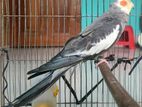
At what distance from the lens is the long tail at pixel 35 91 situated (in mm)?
809

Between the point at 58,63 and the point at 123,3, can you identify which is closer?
the point at 58,63

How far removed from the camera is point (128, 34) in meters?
2.64

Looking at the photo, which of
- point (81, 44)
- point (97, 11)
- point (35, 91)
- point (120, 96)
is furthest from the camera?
point (97, 11)

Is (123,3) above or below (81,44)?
above

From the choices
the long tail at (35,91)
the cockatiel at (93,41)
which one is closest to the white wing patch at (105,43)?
the cockatiel at (93,41)

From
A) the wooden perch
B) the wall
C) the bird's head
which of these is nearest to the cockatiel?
the bird's head

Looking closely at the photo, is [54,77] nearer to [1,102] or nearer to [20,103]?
[20,103]

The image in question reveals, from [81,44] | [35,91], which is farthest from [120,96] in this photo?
[81,44]

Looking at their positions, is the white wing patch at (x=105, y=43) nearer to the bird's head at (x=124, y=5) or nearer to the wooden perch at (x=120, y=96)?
the bird's head at (x=124, y=5)

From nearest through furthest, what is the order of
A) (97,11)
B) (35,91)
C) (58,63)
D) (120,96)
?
(120,96) → (35,91) → (58,63) → (97,11)

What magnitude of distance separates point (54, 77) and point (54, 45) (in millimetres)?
855

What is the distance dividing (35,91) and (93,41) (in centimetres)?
32

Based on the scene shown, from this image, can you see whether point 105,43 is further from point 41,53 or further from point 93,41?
point 41,53

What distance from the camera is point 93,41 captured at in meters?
1.09
